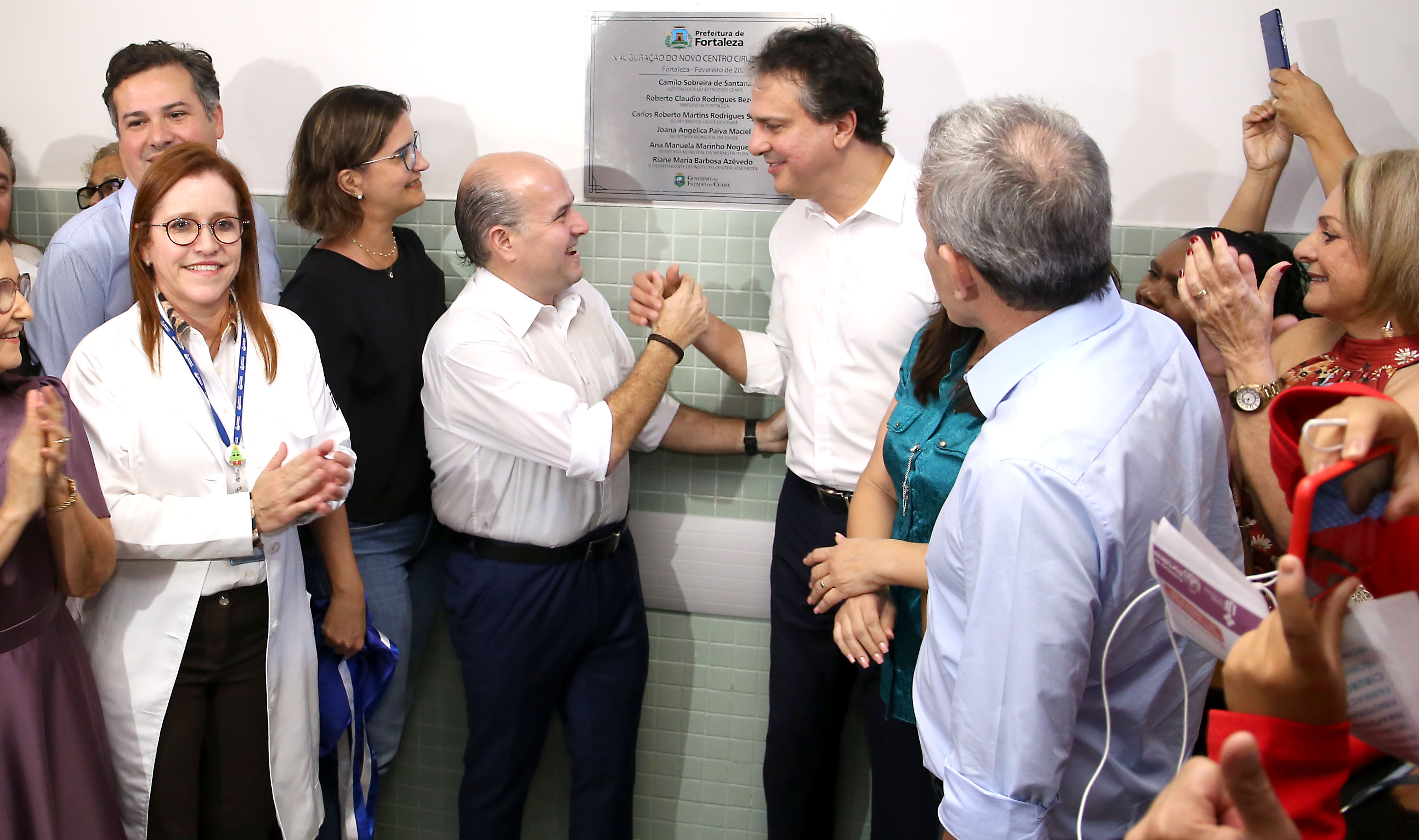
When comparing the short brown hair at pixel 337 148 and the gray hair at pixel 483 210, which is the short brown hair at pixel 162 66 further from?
the gray hair at pixel 483 210

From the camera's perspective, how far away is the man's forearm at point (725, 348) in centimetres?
237

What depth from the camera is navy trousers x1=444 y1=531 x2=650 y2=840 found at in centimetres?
230

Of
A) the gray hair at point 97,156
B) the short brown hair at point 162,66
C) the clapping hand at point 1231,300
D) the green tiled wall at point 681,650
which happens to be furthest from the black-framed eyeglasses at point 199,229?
the clapping hand at point 1231,300

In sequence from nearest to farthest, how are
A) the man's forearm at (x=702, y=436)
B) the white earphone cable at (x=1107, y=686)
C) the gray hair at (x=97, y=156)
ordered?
the white earphone cable at (x=1107, y=686) < the man's forearm at (x=702, y=436) < the gray hair at (x=97, y=156)

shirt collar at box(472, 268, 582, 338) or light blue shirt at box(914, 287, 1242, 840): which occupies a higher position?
shirt collar at box(472, 268, 582, 338)

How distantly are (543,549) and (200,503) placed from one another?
75 cm

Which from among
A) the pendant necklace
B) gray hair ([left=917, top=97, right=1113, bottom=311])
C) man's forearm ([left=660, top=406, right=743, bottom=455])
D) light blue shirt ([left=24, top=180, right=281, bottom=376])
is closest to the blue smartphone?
gray hair ([left=917, top=97, right=1113, bottom=311])

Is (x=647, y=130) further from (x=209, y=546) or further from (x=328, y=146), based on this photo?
(x=209, y=546)

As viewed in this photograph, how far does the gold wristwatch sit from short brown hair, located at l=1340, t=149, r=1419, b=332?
20 centimetres

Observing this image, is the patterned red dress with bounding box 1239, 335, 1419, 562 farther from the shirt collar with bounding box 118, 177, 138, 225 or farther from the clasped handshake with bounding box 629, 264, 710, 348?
the shirt collar with bounding box 118, 177, 138, 225

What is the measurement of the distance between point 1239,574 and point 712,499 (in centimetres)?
186

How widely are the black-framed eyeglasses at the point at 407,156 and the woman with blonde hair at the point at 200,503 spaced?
39 cm

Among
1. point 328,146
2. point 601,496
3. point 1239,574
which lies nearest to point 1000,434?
point 1239,574

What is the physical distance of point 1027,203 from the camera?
4.00 feet
